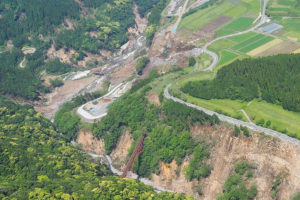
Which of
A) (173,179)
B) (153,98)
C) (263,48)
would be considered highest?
(263,48)

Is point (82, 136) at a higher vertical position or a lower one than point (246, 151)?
lower

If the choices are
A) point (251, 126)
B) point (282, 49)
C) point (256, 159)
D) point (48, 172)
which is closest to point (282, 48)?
point (282, 49)

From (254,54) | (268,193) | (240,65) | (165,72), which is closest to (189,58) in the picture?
(165,72)

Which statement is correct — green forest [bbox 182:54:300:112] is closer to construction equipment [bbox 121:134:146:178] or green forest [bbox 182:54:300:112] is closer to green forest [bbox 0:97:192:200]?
construction equipment [bbox 121:134:146:178]

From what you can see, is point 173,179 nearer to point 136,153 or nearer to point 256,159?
point 136,153

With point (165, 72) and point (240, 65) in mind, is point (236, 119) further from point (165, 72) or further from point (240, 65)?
point (165, 72)

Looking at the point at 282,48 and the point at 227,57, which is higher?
the point at 282,48

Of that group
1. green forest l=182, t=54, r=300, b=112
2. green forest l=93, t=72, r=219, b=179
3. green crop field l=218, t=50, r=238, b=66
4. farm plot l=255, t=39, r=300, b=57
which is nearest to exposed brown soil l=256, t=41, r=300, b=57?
farm plot l=255, t=39, r=300, b=57
